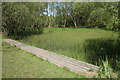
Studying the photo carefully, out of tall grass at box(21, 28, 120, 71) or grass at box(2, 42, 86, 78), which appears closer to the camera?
grass at box(2, 42, 86, 78)

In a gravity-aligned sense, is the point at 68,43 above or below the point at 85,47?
below

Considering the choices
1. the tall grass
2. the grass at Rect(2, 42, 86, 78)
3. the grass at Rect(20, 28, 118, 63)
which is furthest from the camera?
the grass at Rect(20, 28, 118, 63)

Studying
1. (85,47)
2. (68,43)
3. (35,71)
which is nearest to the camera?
(35,71)

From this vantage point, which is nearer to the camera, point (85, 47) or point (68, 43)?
point (85, 47)

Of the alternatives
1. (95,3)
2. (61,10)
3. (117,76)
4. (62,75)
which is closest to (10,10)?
(95,3)

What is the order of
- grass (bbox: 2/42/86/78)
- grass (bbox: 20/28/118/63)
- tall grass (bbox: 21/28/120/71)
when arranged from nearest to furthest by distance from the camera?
grass (bbox: 2/42/86/78)
tall grass (bbox: 21/28/120/71)
grass (bbox: 20/28/118/63)

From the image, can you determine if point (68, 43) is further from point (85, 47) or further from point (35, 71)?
point (35, 71)

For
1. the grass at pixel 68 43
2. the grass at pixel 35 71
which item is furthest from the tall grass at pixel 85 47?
the grass at pixel 35 71

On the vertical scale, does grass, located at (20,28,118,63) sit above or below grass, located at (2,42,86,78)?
below

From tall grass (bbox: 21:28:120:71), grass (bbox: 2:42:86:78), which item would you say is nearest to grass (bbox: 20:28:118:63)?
tall grass (bbox: 21:28:120:71)

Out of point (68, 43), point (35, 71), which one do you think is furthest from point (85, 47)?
point (35, 71)

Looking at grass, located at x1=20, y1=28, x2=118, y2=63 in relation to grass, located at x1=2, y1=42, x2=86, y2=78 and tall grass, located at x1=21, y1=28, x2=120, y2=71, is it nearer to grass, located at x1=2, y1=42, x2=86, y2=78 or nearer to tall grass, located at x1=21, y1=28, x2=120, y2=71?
tall grass, located at x1=21, y1=28, x2=120, y2=71

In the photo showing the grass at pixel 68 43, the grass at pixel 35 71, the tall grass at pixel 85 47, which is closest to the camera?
the grass at pixel 35 71

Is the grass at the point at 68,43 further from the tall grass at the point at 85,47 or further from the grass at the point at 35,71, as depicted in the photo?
the grass at the point at 35,71
